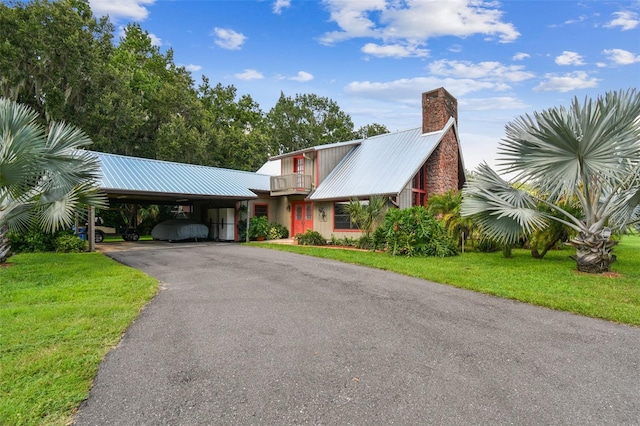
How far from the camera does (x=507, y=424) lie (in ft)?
8.65

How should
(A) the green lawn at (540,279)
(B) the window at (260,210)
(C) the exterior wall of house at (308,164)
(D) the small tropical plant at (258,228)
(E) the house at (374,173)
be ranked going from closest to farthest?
(A) the green lawn at (540,279)
(E) the house at (374,173)
(C) the exterior wall of house at (308,164)
(D) the small tropical plant at (258,228)
(B) the window at (260,210)

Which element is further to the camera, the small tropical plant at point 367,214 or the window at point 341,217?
the window at point 341,217

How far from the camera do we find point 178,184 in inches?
679

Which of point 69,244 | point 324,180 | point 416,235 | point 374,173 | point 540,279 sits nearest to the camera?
point 540,279

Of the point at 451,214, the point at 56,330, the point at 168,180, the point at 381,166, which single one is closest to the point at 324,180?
the point at 381,166

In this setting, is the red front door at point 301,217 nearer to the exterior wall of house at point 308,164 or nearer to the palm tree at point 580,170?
the exterior wall of house at point 308,164

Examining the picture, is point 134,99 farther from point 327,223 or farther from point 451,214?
point 451,214

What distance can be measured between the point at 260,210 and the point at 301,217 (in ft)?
8.62

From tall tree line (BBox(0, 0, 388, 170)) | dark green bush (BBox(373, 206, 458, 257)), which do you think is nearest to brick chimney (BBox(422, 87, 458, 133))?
dark green bush (BBox(373, 206, 458, 257))

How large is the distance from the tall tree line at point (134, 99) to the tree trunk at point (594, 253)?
2568 centimetres

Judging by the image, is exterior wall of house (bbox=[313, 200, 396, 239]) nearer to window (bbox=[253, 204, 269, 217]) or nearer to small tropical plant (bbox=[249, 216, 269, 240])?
small tropical plant (bbox=[249, 216, 269, 240])

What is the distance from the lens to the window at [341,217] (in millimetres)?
16766

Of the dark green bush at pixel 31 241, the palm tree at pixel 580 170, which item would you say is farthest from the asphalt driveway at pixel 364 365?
the dark green bush at pixel 31 241

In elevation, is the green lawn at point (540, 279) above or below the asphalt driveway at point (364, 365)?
above
